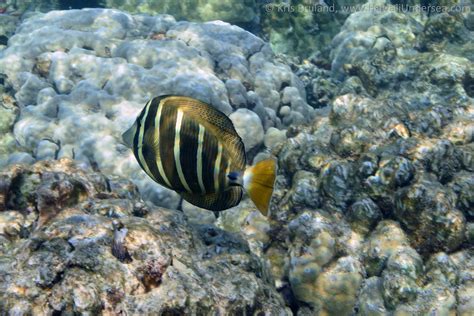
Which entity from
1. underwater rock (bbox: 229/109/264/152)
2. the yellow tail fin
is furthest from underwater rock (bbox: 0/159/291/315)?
underwater rock (bbox: 229/109/264/152)

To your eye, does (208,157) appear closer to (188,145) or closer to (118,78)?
(188,145)

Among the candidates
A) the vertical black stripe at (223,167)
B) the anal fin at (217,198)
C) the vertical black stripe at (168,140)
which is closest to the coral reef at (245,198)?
the anal fin at (217,198)

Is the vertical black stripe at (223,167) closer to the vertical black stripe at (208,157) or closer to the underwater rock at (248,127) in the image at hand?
the vertical black stripe at (208,157)

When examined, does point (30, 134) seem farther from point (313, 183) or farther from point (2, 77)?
point (313, 183)

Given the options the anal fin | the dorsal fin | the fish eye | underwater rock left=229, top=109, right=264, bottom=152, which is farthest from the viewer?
underwater rock left=229, top=109, right=264, bottom=152

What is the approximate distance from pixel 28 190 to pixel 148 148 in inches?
65.4

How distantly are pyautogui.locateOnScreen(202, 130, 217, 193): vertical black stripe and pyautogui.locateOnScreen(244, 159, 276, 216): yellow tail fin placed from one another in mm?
252

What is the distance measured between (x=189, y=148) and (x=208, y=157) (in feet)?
0.40

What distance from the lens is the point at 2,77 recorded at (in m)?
7.11

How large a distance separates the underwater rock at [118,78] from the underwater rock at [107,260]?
188 cm

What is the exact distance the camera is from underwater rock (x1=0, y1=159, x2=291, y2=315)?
2.10 meters

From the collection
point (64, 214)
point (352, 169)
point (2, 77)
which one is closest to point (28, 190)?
point (64, 214)

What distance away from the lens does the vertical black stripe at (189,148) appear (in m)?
2.29

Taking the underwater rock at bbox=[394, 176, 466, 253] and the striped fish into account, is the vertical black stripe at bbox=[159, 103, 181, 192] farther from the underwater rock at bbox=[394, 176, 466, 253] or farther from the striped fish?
the underwater rock at bbox=[394, 176, 466, 253]
